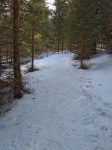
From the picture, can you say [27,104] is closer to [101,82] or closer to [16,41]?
[16,41]

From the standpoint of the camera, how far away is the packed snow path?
390 inches

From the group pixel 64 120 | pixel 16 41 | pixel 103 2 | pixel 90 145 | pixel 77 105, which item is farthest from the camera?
pixel 103 2

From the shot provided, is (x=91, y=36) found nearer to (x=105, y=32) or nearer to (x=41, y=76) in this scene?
(x=105, y=32)

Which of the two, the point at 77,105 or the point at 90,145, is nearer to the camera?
the point at 90,145

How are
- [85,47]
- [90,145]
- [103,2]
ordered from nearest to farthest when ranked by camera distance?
[90,145], [85,47], [103,2]

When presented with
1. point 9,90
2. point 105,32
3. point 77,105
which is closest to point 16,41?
point 9,90

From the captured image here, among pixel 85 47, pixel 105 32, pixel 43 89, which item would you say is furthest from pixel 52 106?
pixel 105 32

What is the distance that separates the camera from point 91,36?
26.2 metres

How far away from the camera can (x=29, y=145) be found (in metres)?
9.94

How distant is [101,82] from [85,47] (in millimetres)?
9198

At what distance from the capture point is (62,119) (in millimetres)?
11844

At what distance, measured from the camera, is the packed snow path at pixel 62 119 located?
32.5 feet

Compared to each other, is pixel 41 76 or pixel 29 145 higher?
pixel 41 76

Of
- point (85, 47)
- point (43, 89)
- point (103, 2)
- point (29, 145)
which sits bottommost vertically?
point (29, 145)
